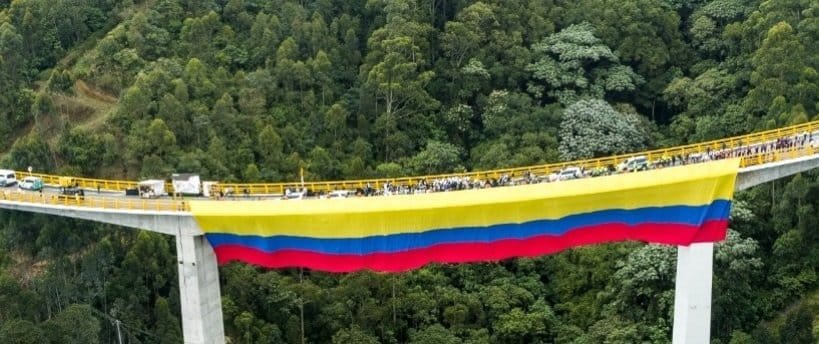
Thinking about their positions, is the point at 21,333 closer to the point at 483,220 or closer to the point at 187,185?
the point at 187,185

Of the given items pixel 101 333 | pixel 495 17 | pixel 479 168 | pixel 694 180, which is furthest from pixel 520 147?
pixel 101 333

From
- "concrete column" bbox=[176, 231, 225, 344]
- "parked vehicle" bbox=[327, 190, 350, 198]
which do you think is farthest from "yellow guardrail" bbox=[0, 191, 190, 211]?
"parked vehicle" bbox=[327, 190, 350, 198]

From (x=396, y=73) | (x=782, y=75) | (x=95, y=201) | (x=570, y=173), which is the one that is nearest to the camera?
(x=570, y=173)

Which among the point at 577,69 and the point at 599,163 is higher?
the point at 577,69

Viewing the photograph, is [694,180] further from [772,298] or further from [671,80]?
[671,80]

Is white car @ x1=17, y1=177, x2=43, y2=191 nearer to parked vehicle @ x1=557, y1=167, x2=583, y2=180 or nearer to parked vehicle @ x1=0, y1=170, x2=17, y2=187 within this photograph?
parked vehicle @ x1=0, y1=170, x2=17, y2=187

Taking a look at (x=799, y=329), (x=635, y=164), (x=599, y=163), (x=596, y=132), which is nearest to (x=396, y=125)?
(x=596, y=132)

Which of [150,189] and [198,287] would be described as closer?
→ [198,287]
